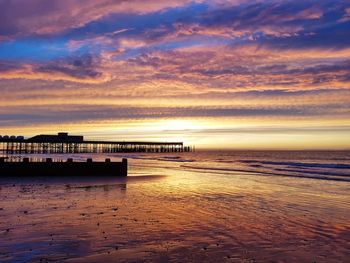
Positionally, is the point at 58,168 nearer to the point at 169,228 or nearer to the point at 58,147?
the point at 169,228

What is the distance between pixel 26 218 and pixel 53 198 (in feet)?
15.9

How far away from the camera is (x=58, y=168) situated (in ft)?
98.7

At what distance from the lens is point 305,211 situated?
15047 millimetres

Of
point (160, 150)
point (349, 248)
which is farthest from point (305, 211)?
point (160, 150)

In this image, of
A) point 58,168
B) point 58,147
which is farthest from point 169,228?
point 58,147

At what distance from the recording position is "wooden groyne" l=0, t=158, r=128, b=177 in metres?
28.8

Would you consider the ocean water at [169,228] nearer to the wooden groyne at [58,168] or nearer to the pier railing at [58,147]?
the wooden groyne at [58,168]

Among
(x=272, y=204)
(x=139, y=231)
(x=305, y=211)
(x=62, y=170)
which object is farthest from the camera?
(x=62, y=170)

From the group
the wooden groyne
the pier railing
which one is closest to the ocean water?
the wooden groyne

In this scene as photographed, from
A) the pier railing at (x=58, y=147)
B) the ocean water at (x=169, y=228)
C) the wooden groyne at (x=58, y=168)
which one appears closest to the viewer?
the ocean water at (x=169, y=228)

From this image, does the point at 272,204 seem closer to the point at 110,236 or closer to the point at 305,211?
the point at 305,211

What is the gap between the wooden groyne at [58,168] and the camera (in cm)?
2883

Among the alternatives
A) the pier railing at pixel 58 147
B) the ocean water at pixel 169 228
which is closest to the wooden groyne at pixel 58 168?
the ocean water at pixel 169 228

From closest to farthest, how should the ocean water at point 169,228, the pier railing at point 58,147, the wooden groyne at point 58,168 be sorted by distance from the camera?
the ocean water at point 169,228 → the wooden groyne at point 58,168 → the pier railing at point 58,147
